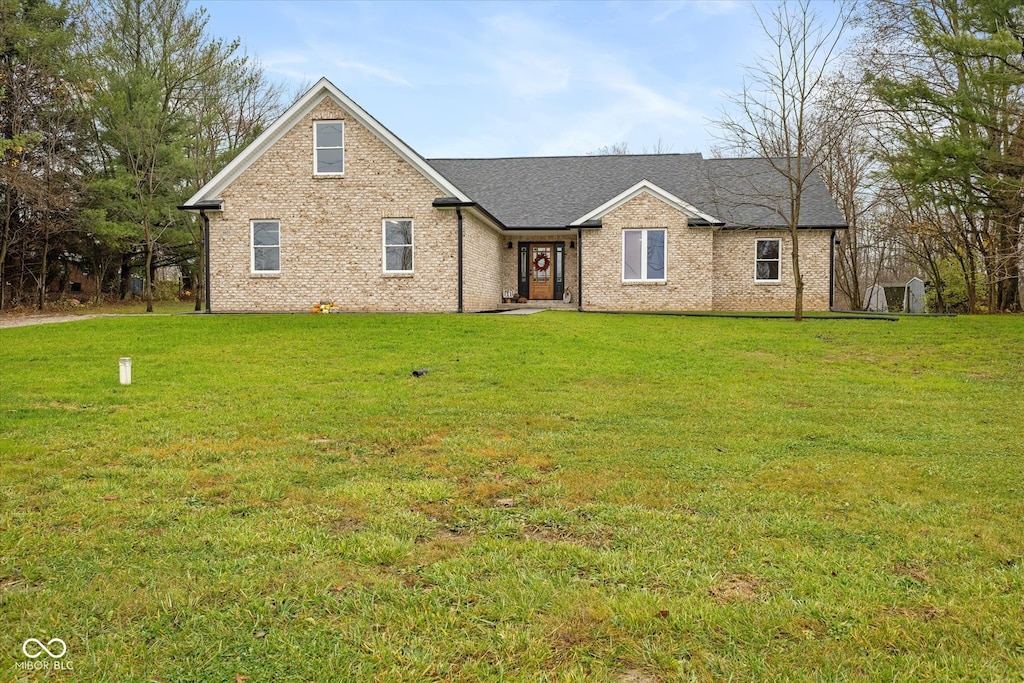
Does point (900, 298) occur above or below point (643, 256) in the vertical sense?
below

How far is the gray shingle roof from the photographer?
2275 centimetres

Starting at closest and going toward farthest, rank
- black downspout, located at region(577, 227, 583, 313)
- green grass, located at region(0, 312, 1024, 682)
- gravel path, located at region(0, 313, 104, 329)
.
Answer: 1. green grass, located at region(0, 312, 1024, 682)
2. gravel path, located at region(0, 313, 104, 329)
3. black downspout, located at region(577, 227, 583, 313)

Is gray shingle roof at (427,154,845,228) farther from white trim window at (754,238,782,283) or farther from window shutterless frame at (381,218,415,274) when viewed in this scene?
window shutterless frame at (381,218,415,274)

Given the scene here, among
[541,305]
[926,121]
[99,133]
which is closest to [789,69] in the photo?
[926,121]

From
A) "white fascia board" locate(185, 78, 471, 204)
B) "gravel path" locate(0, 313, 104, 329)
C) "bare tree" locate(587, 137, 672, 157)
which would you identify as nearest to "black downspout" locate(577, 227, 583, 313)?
"white fascia board" locate(185, 78, 471, 204)

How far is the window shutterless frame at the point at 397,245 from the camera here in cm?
1870

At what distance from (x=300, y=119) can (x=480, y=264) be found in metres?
7.04

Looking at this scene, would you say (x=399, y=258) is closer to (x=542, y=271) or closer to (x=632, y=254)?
(x=542, y=271)

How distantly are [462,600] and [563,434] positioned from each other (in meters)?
3.19

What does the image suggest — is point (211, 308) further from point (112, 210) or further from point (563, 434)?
point (563, 434)

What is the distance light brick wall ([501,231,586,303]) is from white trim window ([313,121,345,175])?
746 cm

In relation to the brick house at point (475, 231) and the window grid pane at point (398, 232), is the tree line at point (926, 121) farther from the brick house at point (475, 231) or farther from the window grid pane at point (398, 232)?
the window grid pane at point (398, 232)

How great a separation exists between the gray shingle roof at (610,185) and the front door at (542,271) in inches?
53.7

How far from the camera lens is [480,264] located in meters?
20.5
